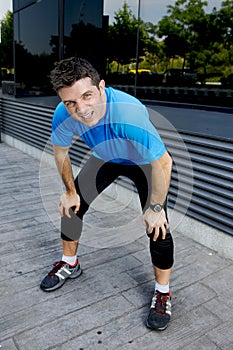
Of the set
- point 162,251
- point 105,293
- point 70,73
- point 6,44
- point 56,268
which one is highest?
point 6,44

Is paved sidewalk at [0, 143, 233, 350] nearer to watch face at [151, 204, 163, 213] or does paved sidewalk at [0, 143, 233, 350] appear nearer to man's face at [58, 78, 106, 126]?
watch face at [151, 204, 163, 213]

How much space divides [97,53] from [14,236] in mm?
4680

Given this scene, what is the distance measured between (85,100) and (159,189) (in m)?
0.62

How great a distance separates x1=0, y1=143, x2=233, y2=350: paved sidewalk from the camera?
198 cm

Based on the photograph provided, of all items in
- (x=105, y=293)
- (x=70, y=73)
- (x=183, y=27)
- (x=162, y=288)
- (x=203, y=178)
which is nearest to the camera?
(x=70, y=73)

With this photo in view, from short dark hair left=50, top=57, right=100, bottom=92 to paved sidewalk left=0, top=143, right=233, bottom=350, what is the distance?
1.43 metres

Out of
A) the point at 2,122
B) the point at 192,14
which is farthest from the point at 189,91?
the point at 2,122

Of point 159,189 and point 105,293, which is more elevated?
point 159,189

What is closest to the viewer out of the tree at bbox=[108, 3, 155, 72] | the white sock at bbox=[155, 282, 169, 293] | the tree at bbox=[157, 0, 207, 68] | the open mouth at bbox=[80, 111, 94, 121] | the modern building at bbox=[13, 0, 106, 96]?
the open mouth at bbox=[80, 111, 94, 121]

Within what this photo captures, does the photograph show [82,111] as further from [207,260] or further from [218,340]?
[207,260]

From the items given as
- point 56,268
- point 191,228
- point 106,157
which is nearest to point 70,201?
point 106,157

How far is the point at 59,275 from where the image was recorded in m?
2.46

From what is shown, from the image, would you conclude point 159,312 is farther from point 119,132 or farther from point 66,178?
point 119,132

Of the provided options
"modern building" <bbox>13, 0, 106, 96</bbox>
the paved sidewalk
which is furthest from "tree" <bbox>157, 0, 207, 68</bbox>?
the paved sidewalk
